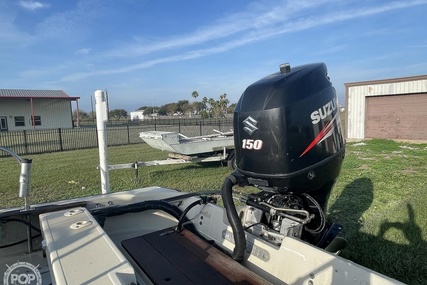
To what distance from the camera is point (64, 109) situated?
121 ft

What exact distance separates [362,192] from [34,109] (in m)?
37.4

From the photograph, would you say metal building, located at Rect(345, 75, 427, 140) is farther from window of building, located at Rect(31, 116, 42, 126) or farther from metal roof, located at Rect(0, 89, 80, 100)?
window of building, located at Rect(31, 116, 42, 126)

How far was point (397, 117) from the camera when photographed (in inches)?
585

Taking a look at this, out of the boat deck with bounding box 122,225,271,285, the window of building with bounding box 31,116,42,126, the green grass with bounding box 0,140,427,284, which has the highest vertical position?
the window of building with bounding box 31,116,42,126

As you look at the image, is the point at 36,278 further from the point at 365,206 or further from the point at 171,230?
the point at 365,206

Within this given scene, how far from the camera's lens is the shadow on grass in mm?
2818

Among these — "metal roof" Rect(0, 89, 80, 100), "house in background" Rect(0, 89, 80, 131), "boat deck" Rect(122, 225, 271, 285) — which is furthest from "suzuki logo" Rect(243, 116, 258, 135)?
"metal roof" Rect(0, 89, 80, 100)

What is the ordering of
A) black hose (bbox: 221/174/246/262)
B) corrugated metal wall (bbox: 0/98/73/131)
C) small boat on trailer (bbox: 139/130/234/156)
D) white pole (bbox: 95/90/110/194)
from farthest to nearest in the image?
corrugated metal wall (bbox: 0/98/73/131) < small boat on trailer (bbox: 139/130/234/156) < white pole (bbox: 95/90/110/194) < black hose (bbox: 221/174/246/262)

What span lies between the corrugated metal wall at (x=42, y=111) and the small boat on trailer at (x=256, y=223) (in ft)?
123

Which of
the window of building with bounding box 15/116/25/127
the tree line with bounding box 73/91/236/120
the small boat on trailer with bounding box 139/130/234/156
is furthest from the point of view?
the tree line with bounding box 73/91/236/120

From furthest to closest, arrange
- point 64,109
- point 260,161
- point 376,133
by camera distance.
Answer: point 64,109, point 376,133, point 260,161

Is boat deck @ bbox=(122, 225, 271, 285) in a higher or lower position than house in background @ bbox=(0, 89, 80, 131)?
lower

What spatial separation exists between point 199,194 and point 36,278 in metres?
1.40

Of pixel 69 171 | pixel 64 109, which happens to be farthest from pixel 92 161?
pixel 64 109
